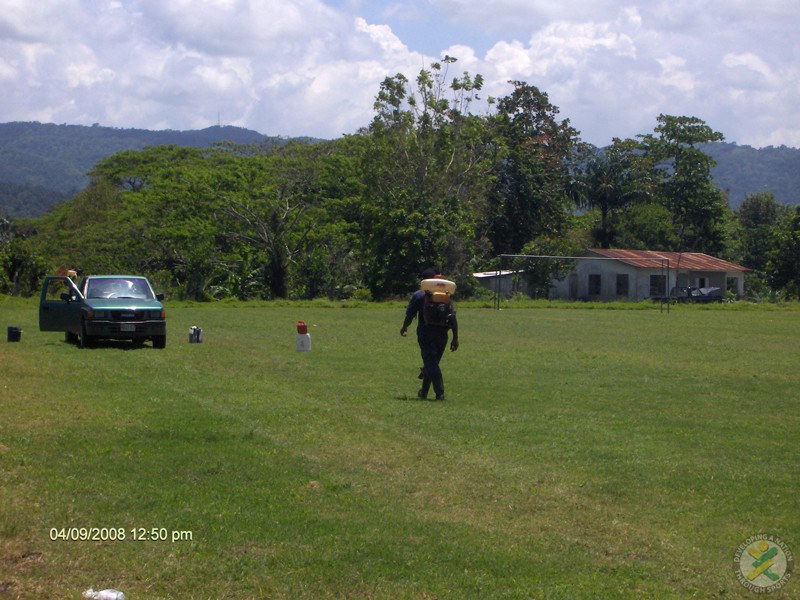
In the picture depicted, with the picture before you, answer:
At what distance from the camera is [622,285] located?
64125 millimetres

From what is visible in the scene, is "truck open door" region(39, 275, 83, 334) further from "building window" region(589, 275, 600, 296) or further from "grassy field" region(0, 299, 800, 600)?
"building window" region(589, 275, 600, 296)

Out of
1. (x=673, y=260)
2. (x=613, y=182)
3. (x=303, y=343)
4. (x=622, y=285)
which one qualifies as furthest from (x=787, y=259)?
(x=303, y=343)

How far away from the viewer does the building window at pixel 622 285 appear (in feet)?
210

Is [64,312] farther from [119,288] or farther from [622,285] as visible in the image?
[622,285]

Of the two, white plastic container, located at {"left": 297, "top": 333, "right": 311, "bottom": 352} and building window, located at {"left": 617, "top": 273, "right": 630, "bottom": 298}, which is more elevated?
building window, located at {"left": 617, "top": 273, "right": 630, "bottom": 298}

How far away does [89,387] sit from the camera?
15.0 metres

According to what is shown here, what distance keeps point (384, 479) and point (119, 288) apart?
52.7ft

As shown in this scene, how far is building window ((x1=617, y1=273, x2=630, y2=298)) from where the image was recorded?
63969 mm

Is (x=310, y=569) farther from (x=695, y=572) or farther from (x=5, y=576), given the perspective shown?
(x=695, y=572)

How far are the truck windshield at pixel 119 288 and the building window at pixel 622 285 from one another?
4438 cm

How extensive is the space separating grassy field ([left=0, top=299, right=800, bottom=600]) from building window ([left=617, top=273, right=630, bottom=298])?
45.0 m

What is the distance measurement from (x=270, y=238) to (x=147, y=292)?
1273 inches

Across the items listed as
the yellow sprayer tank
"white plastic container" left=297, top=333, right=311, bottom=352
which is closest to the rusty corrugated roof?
"white plastic container" left=297, top=333, right=311, bottom=352

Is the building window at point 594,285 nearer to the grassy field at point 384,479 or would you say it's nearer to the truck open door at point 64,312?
the truck open door at point 64,312
